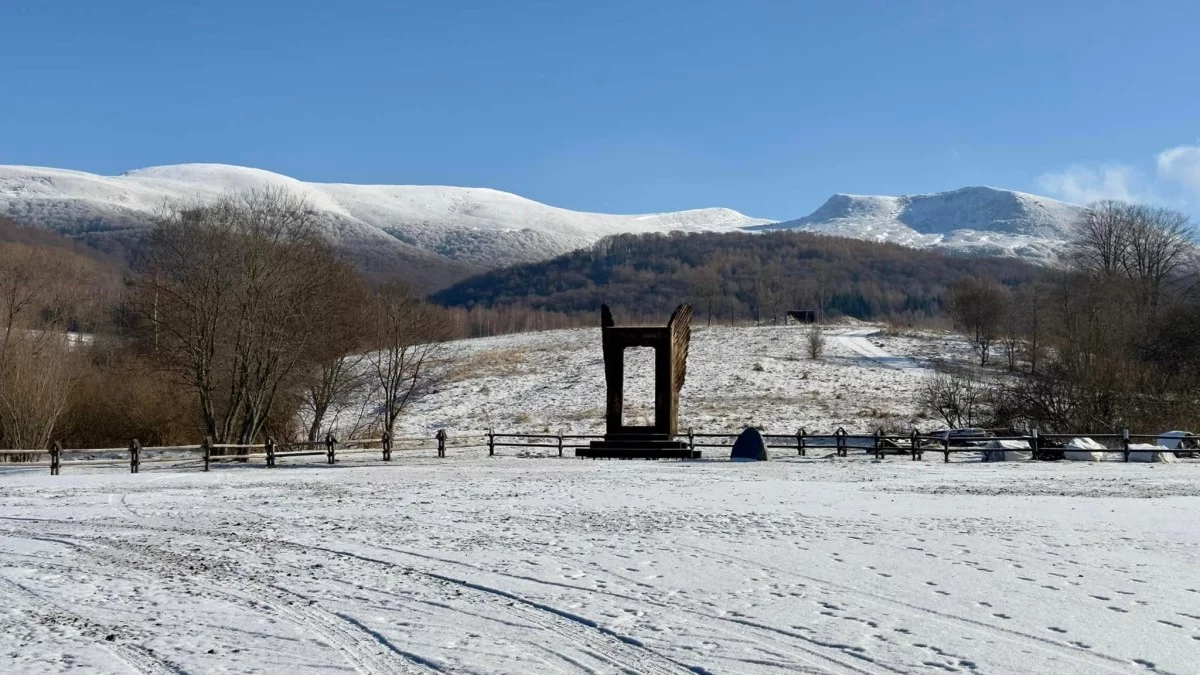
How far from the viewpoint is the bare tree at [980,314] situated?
70.1 meters

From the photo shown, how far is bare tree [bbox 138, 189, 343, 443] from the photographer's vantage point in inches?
1231

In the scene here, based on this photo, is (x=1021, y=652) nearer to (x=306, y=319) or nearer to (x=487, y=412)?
(x=306, y=319)

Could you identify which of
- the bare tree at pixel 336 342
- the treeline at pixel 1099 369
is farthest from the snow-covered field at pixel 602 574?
the treeline at pixel 1099 369

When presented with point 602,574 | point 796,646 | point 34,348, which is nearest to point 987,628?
point 796,646

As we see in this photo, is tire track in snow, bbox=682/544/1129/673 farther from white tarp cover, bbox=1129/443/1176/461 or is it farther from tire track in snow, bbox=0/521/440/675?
white tarp cover, bbox=1129/443/1176/461

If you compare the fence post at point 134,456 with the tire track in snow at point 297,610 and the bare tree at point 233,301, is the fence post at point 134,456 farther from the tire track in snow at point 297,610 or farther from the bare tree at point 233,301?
the tire track in snow at point 297,610

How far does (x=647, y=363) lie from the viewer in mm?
67438

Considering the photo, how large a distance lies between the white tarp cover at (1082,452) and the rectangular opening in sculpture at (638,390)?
56.3ft

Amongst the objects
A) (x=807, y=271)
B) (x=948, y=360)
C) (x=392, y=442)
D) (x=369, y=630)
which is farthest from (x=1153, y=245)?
(x=807, y=271)

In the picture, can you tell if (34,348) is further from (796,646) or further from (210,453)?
(796,646)

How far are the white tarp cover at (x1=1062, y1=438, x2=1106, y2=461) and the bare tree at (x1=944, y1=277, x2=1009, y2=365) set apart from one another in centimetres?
3396

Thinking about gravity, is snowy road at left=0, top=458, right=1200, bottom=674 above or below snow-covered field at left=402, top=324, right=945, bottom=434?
below

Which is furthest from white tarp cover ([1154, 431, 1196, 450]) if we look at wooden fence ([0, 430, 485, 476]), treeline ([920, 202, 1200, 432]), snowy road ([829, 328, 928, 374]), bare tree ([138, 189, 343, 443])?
snowy road ([829, 328, 928, 374])

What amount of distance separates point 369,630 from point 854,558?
20.1 ft
